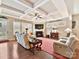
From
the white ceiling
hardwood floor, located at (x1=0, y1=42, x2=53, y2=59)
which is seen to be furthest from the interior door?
hardwood floor, located at (x1=0, y1=42, x2=53, y2=59)

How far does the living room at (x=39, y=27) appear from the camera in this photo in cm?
502

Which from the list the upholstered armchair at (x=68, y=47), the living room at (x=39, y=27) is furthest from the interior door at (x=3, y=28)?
the upholstered armchair at (x=68, y=47)

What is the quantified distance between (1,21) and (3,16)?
0.55m

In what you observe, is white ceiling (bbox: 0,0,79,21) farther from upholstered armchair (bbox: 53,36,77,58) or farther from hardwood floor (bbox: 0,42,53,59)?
hardwood floor (bbox: 0,42,53,59)

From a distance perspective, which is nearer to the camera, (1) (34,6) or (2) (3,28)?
(1) (34,6)

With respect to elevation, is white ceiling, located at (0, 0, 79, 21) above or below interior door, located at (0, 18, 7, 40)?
above

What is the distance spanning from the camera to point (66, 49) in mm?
4270

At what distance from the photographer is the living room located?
502 cm

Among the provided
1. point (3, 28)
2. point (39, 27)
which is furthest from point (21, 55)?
point (39, 27)

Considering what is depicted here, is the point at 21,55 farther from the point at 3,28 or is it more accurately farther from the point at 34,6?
the point at 3,28

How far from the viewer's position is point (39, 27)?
13734 millimetres

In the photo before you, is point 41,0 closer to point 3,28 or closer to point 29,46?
point 29,46

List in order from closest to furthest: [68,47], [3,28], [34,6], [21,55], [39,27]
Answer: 1. [68,47]
2. [21,55]
3. [34,6]
4. [3,28]
5. [39,27]

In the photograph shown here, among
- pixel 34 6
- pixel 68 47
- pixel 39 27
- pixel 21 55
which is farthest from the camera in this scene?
pixel 39 27
